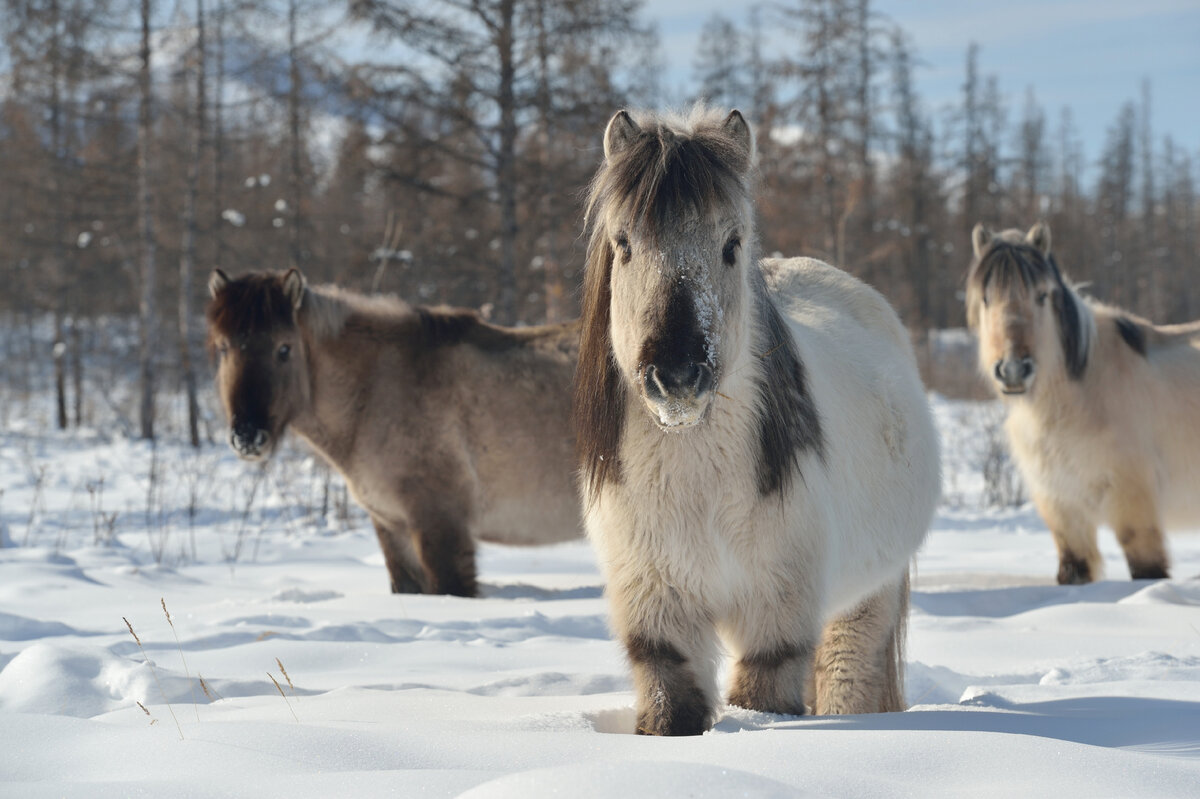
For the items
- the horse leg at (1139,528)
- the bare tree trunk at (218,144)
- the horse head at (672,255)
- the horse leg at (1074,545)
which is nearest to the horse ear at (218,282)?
the horse head at (672,255)

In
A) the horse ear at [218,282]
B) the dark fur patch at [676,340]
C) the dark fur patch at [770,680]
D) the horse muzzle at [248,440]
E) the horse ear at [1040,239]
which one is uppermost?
the horse ear at [1040,239]

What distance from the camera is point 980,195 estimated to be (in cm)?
4431

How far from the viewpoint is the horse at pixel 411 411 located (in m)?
6.08

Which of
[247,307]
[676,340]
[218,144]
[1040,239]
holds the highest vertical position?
[218,144]

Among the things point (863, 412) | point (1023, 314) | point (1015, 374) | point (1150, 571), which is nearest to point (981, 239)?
point (1023, 314)

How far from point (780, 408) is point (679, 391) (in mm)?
599

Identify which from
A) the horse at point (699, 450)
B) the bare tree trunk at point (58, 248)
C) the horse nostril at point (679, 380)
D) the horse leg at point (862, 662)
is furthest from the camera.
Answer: the bare tree trunk at point (58, 248)

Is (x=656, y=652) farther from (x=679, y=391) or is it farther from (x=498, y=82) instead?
(x=498, y=82)

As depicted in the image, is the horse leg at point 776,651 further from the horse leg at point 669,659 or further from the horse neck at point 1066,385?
the horse neck at point 1066,385

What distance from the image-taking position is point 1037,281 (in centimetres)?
634

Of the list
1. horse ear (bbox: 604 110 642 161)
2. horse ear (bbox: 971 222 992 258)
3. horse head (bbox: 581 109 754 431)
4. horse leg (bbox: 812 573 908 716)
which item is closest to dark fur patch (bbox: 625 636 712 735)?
horse head (bbox: 581 109 754 431)

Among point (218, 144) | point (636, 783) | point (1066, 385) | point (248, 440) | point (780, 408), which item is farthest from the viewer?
point (218, 144)

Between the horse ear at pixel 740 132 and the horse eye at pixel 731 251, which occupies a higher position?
the horse ear at pixel 740 132

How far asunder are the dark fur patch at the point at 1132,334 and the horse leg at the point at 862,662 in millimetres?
4225
